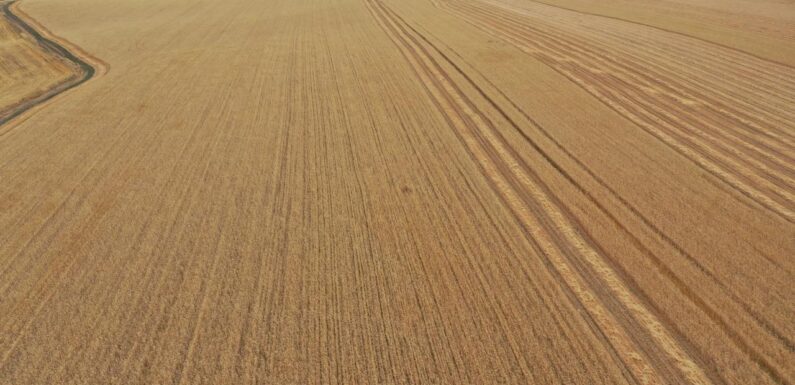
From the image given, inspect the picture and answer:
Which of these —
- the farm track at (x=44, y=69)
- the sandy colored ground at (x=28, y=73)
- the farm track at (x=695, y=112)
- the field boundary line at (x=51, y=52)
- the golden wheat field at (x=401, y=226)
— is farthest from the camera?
the sandy colored ground at (x=28, y=73)

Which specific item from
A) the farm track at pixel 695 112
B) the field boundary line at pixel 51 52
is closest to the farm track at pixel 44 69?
the field boundary line at pixel 51 52

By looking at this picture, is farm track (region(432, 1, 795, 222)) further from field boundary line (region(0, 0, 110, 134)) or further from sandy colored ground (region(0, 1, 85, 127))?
sandy colored ground (region(0, 1, 85, 127))

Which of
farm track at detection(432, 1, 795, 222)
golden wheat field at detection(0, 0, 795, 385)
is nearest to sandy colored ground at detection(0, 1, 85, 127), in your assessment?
golden wheat field at detection(0, 0, 795, 385)

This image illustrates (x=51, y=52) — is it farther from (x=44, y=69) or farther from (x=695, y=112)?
(x=695, y=112)

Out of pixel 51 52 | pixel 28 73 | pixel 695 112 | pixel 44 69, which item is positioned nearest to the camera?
pixel 695 112

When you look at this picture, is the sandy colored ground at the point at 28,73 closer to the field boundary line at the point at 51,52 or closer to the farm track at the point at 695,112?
the field boundary line at the point at 51,52

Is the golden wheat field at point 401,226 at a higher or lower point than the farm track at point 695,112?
lower

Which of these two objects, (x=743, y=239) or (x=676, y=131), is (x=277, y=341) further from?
(x=676, y=131)

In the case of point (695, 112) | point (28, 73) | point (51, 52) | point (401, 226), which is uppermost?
point (695, 112)

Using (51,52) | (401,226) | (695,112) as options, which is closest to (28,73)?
(51,52)

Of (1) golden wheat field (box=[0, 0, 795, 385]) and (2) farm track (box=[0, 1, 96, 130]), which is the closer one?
(1) golden wheat field (box=[0, 0, 795, 385])
